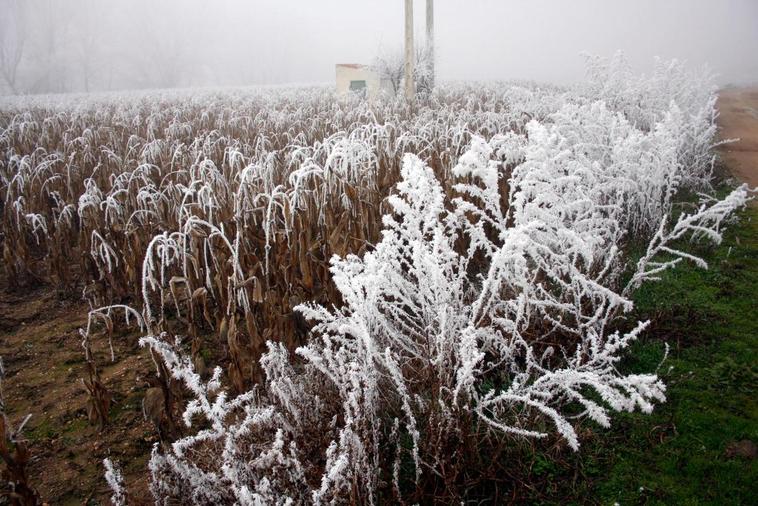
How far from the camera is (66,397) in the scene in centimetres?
253

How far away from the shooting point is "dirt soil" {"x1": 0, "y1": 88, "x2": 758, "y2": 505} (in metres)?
2.00

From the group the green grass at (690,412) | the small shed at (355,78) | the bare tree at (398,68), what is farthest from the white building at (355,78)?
the green grass at (690,412)

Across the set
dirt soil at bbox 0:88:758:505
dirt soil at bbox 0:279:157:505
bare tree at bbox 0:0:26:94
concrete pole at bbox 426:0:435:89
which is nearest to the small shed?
concrete pole at bbox 426:0:435:89

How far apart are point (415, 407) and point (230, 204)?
2.54 m

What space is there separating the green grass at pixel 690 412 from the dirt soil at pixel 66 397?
185 centimetres

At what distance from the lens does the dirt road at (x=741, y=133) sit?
6809 millimetres

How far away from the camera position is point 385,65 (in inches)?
555

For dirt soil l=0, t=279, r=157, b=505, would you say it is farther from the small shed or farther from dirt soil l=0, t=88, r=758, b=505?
the small shed

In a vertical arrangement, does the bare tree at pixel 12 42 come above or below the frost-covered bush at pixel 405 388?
above

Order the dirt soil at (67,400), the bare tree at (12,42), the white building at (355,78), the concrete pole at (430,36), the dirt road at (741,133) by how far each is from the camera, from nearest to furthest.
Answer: the dirt soil at (67,400), the dirt road at (741,133), the concrete pole at (430,36), the white building at (355,78), the bare tree at (12,42)

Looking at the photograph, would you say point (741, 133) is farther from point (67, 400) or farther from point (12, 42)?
point (12, 42)

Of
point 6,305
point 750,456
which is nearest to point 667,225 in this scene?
point 750,456

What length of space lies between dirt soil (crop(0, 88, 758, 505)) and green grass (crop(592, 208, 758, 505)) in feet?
6.07

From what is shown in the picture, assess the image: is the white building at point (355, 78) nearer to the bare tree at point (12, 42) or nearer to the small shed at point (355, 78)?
the small shed at point (355, 78)
